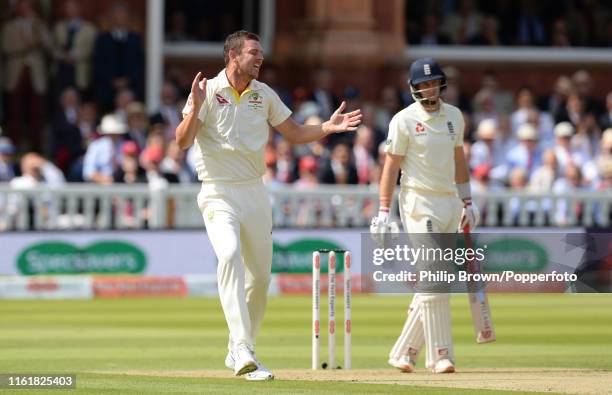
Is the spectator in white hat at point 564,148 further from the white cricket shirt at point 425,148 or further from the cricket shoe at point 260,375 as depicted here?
the cricket shoe at point 260,375

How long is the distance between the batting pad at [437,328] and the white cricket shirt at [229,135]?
1.47m

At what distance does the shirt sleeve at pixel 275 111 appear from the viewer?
11.1 metres

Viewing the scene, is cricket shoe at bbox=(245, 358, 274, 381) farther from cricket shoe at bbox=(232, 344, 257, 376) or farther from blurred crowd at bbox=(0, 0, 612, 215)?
blurred crowd at bbox=(0, 0, 612, 215)

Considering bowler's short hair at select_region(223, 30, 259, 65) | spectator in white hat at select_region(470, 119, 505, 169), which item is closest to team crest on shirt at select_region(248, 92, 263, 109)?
bowler's short hair at select_region(223, 30, 259, 65)

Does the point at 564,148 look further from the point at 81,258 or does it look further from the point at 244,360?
the point at 244,360

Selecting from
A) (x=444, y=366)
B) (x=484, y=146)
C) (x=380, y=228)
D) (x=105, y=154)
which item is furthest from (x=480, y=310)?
(x=484, y=146)

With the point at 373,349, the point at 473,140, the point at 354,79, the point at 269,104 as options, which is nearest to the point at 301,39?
the point at 354,79

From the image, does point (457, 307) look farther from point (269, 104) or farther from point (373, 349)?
point (269, 104)

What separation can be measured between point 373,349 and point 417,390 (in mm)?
3518

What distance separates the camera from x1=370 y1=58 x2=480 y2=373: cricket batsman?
447 inches

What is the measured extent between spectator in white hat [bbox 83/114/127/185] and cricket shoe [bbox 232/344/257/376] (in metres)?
10.6

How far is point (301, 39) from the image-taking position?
2634 centimetres

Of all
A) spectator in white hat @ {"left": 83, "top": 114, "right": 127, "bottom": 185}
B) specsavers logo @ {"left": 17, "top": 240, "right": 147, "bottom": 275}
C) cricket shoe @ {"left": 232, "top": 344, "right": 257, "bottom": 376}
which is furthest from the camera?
spectator in white hat @ {"left": 83, "top": 114, "right": 127, "bottom": 185}

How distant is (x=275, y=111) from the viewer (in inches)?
439
